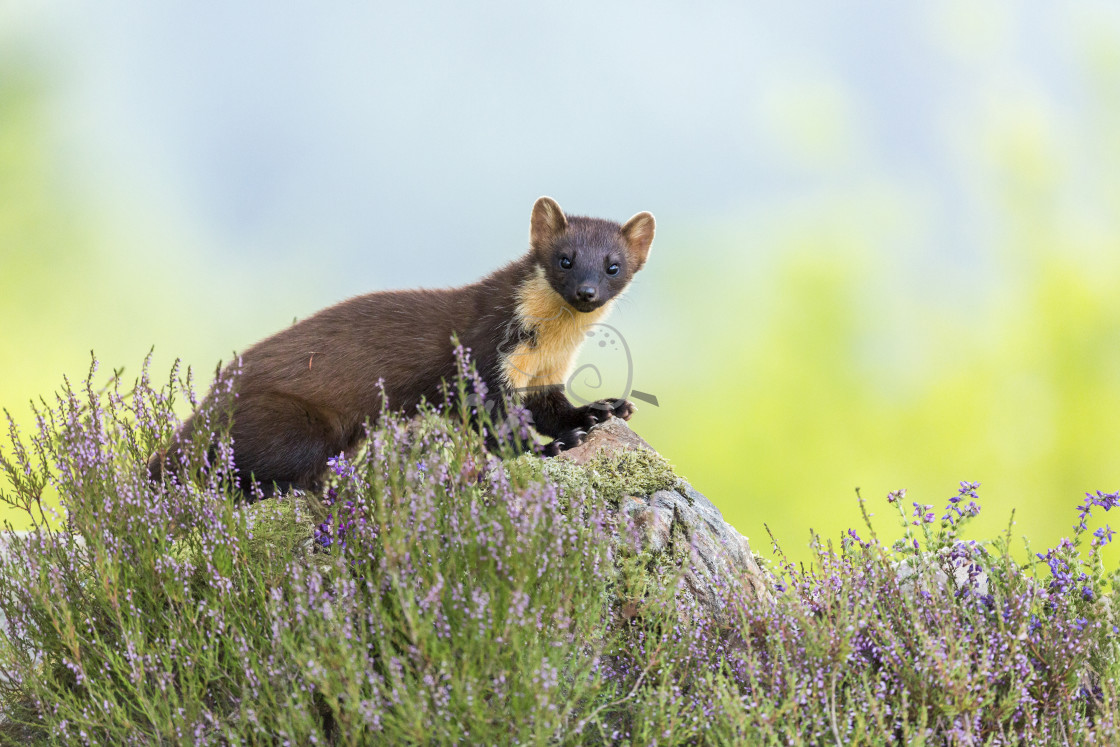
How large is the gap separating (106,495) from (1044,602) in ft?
12.7

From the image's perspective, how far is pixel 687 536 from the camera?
4.85 m

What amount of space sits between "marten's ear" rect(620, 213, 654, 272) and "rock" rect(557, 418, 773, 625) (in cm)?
158

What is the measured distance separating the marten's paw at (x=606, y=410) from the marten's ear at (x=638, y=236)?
0.96 meters

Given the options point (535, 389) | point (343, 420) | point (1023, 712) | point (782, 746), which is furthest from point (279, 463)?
point (1023, 712)

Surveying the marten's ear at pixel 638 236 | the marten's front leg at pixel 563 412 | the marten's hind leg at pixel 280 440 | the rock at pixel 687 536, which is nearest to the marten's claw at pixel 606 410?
the marten's front leg at pixel 563 412

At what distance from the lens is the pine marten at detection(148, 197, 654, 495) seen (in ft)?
18.9

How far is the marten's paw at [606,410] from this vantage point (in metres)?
5.99

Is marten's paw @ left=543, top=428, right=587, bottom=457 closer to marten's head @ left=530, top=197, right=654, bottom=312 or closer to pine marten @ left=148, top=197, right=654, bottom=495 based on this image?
pine marten @ left=148, top=197, right=654, bottom=495

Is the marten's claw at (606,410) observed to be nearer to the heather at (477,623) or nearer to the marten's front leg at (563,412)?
the marten's front leg at (563,412)

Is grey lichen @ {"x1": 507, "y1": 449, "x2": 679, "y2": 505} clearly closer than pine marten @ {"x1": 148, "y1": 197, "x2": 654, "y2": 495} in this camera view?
Yes

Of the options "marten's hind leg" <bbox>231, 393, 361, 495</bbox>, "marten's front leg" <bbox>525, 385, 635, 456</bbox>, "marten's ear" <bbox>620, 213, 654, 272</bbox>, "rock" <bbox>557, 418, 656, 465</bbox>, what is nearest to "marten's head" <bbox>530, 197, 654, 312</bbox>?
"marten's ear" <bbox>620, 213, 654, 272</bbox>

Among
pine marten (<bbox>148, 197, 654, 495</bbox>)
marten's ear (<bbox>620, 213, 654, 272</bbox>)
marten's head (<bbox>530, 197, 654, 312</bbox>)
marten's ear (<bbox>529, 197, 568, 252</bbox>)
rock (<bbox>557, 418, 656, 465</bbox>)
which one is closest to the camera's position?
rock (<bbox>557, 418, 656, 465</bbox>)

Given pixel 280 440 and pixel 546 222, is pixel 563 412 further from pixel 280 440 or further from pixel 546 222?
pixel 280 440

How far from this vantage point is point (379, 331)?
6043 millimetres
